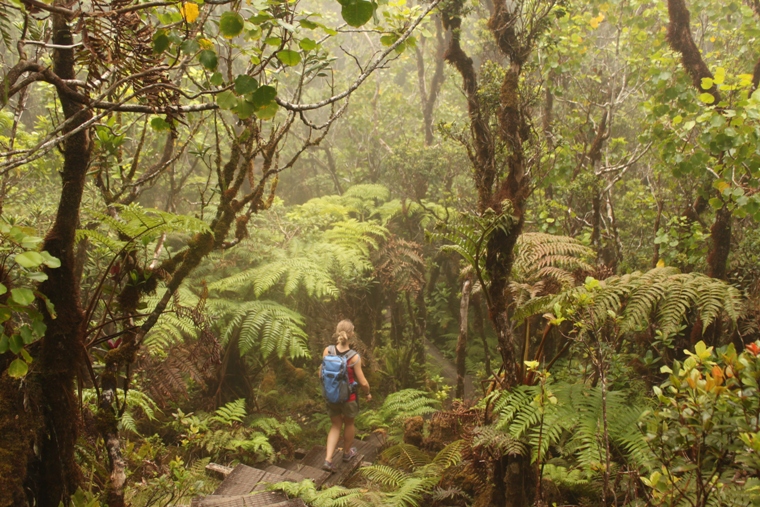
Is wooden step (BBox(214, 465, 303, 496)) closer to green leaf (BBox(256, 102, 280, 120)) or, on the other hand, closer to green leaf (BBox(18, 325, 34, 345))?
green leaf (BBox(18, 325, 34, 345))

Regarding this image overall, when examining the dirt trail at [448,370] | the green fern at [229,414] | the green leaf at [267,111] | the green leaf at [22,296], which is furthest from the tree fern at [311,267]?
the green leaf at [22,296]

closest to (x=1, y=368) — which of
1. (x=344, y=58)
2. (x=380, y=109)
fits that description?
(x=380, y=109)

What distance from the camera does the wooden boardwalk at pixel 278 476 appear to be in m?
3.32

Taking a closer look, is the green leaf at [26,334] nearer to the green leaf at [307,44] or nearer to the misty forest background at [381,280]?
the misty forest background at [381,280]

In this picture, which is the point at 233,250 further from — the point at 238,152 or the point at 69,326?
the point at 69,326

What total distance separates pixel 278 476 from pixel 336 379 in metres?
1.04

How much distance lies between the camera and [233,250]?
6.26m

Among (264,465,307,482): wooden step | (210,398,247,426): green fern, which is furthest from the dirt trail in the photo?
(210,398,247,426): green fern

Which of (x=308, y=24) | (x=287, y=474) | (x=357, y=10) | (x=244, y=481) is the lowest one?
(x=287, y=474)

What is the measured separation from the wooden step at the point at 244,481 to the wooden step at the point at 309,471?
42cm

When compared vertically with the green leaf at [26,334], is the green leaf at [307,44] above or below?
above

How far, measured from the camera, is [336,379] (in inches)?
191

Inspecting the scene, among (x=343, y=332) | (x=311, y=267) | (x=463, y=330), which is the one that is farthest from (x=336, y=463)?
(x=311, y=267)

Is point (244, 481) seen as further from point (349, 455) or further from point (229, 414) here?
point (349, 455)
